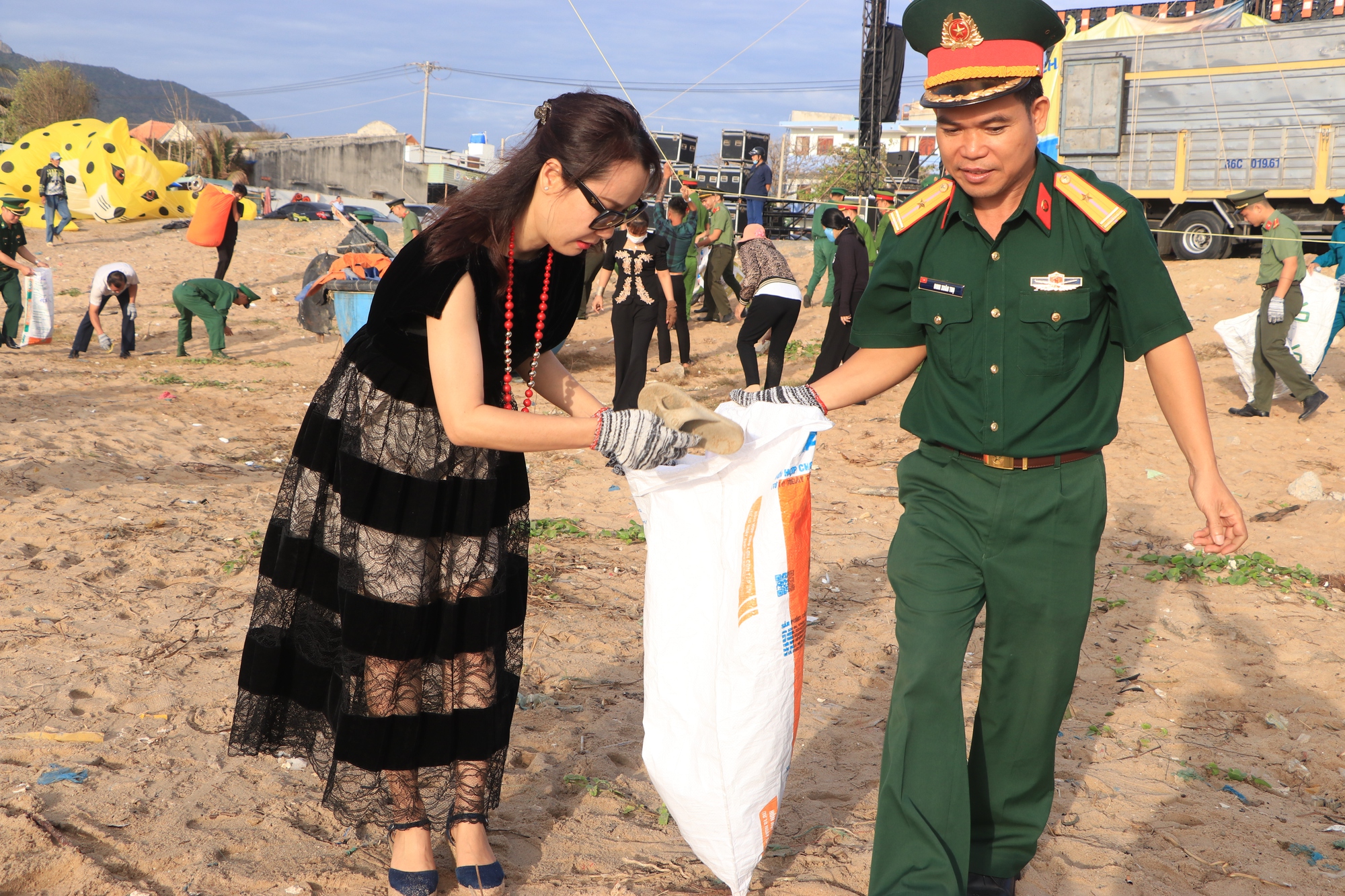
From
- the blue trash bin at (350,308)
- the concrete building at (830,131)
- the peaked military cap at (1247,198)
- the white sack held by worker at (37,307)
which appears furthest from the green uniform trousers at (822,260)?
the concrete building at (830,131)

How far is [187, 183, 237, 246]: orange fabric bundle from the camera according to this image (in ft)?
46.3

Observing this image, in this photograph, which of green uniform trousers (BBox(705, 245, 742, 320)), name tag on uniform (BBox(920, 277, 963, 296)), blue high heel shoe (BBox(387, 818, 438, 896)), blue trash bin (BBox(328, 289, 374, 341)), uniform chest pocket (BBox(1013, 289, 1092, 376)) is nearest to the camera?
uniform chest pocket (BBox(1013, 289, 1092, 376))

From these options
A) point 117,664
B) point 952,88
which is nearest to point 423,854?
point 117,664

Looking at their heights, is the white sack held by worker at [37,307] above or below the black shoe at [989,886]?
above

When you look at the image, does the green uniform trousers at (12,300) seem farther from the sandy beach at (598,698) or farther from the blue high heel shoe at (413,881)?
the blue high heel shoe at (413,881)

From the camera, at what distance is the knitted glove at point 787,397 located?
2281 millimetres

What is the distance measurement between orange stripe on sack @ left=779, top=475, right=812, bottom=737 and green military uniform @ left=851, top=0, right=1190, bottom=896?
21 cm

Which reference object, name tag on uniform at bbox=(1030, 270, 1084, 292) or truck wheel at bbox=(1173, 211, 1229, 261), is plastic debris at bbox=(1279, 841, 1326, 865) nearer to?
name tag on uniform at bbox=(1030, 270, 1084, 292)

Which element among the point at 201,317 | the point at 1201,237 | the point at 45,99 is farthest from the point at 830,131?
the point at 201,317

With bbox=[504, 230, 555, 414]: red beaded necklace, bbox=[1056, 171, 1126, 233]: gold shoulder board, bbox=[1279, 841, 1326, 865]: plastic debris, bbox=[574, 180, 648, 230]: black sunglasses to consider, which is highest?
bbox=[1056, 171, 1126, 233]: gold shoulder board

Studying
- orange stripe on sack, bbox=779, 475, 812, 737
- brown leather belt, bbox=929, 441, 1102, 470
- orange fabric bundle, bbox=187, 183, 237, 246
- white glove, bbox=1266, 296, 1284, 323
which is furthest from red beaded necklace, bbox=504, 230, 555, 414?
orange fabric bundle, bbox=187, 183, 237, 246

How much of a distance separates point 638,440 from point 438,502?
Result: 51 cm

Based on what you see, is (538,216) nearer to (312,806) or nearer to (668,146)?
(312,806)

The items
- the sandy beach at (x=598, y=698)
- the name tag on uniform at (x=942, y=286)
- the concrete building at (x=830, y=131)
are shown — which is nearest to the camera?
the name tag on uniform at (x=942, y=286)
